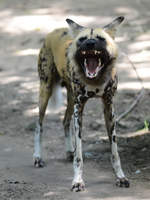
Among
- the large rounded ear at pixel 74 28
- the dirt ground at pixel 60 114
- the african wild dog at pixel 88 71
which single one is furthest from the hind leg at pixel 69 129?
the large rounded ear at pixel 74 28

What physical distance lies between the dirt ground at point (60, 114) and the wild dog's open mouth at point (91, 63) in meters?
1.15

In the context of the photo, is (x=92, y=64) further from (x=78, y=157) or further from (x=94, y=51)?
(x=78, y=157)

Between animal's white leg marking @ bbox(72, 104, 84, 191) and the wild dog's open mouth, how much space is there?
0.54m

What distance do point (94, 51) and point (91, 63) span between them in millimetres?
158

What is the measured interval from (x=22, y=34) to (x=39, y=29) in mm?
364

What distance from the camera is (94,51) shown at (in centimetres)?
516

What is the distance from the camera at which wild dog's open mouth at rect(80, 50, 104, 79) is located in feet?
17.1

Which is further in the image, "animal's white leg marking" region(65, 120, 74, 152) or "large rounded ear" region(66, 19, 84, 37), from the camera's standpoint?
"animal's white leg marking" region(65, 120, 74, 152)

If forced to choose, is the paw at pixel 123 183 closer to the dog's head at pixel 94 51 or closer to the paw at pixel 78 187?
the paw at pixel 78 187

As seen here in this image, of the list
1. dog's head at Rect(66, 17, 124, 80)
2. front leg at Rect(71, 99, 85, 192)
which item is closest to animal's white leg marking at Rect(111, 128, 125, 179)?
front leg at Rect(71, 99, 85, 192)

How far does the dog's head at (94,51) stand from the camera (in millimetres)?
5160

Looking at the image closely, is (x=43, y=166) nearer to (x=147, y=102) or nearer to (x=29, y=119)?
(x=29, y=119)

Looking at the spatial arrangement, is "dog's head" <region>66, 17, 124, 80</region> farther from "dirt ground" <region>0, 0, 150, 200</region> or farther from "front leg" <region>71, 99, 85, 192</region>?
"dirt ground" <region>0, 0, 150, 200</region>

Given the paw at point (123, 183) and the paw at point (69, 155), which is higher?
the paw at point (123, 183)
